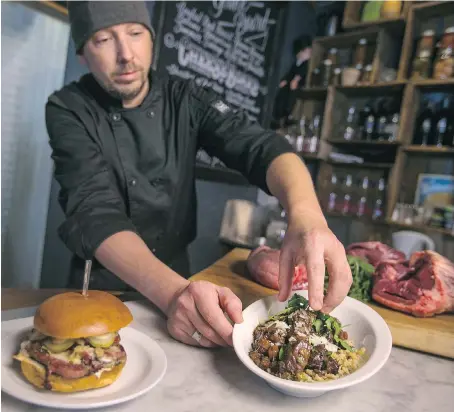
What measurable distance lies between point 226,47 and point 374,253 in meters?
1.52

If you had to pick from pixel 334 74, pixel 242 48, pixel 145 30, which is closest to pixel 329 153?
pixel 334 74

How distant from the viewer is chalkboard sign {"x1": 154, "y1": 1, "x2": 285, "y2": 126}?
1764 mm

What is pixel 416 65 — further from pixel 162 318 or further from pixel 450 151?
pixel 162 318

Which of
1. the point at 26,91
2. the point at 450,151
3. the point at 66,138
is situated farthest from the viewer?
the point at 450,151

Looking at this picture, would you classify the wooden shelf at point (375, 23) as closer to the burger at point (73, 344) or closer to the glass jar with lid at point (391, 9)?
the glass jar with lid at point (391, 9)

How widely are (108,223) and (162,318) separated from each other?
0.20 m

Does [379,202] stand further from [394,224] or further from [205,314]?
[205,314]

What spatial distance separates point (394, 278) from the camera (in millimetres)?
798

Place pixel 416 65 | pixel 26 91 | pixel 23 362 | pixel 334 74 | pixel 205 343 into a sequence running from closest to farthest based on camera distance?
pixel 23 362 < pixel 205 343 < pixel 26 91 < pixel 416 65 < pixel 334 74

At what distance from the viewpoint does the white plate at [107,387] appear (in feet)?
1.33

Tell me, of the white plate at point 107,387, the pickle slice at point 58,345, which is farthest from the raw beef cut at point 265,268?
the pickle slice at point 58,345

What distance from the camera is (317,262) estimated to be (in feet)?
1.82

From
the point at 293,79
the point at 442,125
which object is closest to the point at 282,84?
the point at 293,79

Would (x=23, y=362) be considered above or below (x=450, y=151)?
below
